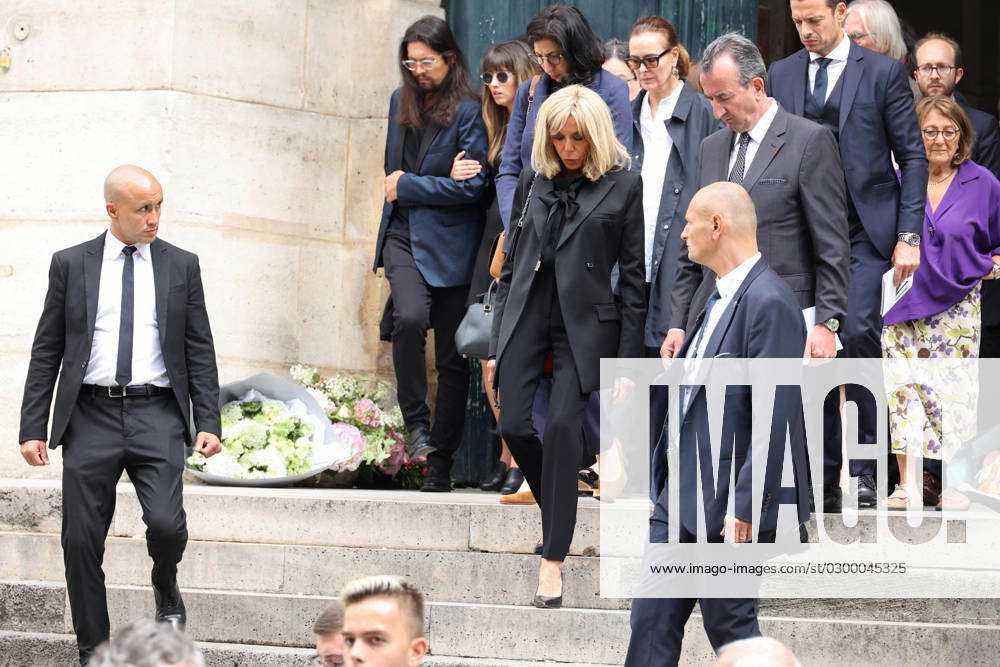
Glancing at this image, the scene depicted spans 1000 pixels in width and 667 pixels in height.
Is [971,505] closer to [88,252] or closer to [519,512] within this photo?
[519,512]

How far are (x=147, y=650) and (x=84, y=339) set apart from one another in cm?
317

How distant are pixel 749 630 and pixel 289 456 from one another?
13.5 ft

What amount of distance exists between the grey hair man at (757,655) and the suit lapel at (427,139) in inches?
225

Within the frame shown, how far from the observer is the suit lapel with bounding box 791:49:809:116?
7125 mm

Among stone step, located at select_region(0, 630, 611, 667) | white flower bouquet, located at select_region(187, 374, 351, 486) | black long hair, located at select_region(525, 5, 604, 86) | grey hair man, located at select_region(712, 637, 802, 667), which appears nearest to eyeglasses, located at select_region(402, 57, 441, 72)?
black long hair, located at select_region(525, 5, 604, 86)

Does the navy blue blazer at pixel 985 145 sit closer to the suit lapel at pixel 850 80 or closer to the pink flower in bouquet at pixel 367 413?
the suit lapel at pixel 850 80

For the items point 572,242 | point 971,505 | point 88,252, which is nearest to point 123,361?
point 88,252

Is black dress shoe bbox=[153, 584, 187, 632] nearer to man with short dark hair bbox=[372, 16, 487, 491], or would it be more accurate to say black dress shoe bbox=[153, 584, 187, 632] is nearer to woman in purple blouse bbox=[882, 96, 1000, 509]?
man with short dark hair bbox=[372, 16, 487, 491]

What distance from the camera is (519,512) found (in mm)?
7012

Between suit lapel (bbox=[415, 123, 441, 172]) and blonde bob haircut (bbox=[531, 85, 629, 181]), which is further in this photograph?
suit lapel (bbox=[415, 123, 441, 172])

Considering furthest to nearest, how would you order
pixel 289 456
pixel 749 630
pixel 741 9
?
pixel 741 9 → pixel 289 456 → pixel 749 630

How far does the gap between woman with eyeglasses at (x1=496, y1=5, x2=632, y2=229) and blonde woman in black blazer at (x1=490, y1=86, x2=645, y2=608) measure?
548mm

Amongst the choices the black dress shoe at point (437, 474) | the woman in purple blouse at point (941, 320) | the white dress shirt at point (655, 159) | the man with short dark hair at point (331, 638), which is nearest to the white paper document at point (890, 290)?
the woman in purple blouse at point (941, 320)

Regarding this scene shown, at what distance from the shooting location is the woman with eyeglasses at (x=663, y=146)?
7.42 m
